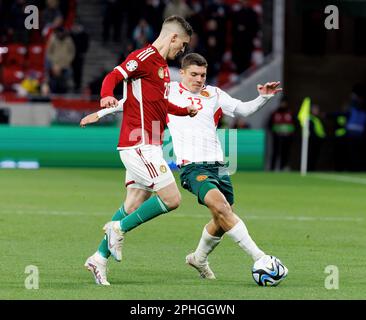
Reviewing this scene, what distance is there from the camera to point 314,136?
33.3 metres

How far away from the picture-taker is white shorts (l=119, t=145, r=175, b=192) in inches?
414

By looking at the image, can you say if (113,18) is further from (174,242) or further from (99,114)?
(99,114)

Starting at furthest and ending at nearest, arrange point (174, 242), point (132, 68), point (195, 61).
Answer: point (174, 242) < point (195, 61) < point (132, 68)

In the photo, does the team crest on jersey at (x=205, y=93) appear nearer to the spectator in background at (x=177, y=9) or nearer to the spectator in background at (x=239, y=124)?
the spectator in background at (x=239, y=124)

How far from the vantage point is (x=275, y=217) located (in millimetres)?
17922

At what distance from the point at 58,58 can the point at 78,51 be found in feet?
2.51

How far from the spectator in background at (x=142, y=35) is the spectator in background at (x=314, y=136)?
4.94 metres

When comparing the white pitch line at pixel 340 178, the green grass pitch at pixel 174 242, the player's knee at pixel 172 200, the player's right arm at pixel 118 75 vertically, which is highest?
the player's right arm at pixel 118 75

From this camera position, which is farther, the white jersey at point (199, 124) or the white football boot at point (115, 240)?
the white jersey at point (199, 124)

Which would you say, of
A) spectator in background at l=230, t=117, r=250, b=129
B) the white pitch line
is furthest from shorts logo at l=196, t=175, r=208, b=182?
spectator in background at l=230, t=117, r=250, b=129

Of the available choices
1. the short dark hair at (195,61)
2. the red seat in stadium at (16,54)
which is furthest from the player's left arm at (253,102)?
the red seat in stadium at (16,54)

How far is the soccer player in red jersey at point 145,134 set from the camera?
1051 cm

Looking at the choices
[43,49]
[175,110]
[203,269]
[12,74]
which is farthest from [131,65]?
[43,49]

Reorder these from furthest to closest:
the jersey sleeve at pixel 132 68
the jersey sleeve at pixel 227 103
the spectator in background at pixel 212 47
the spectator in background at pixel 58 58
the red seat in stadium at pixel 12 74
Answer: the red seat in stadium at pixel 12 74 < the spectator in background at pixel 212 47 < the spectator in background at pixel 58 58 < the jersey sleeve at pixel 227 103 < the jersey sleeve at pixel 132 68
